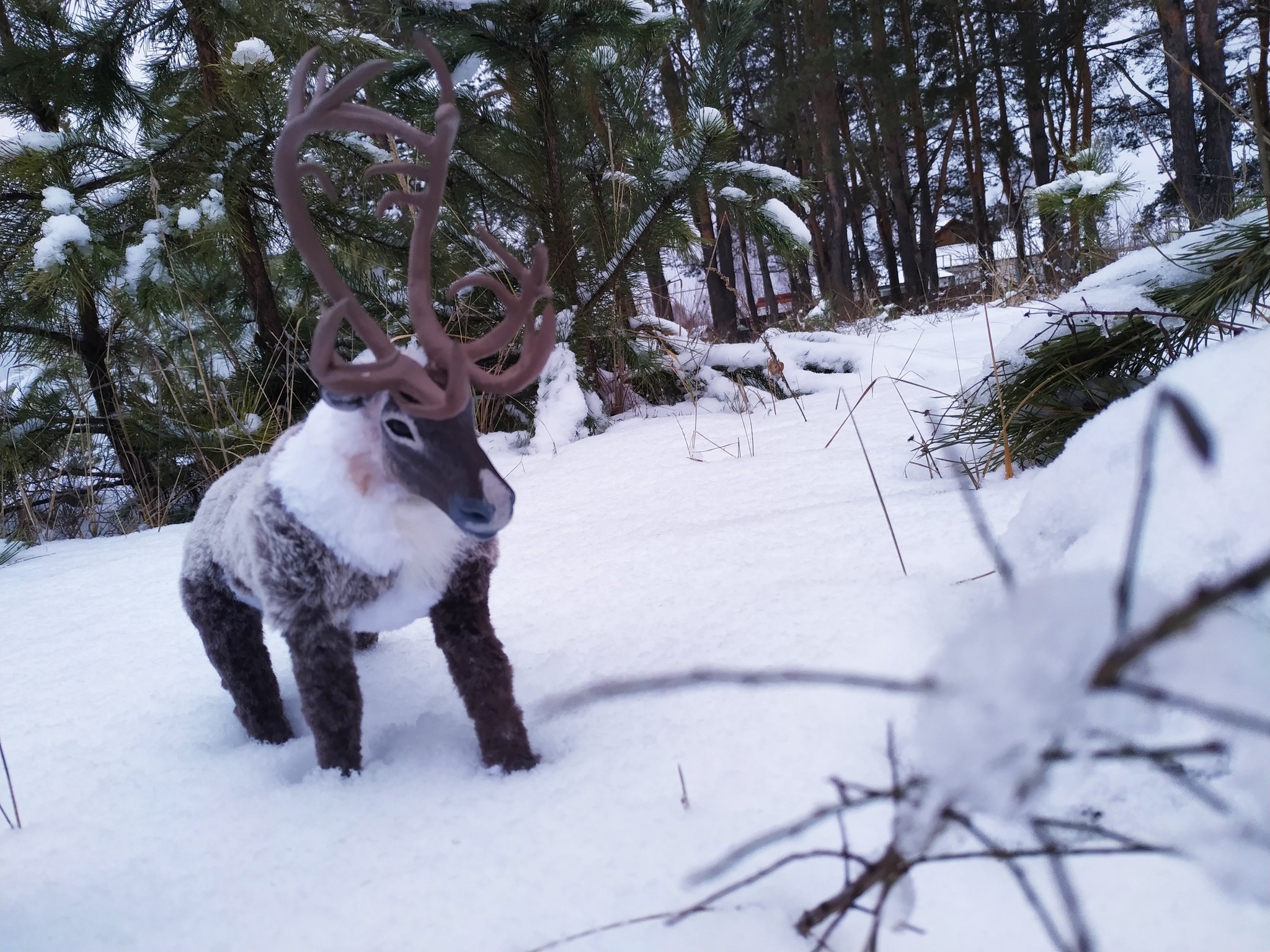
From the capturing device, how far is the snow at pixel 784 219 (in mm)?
3743

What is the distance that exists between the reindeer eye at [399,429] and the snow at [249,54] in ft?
8.40

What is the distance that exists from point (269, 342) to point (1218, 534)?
12.6 feet

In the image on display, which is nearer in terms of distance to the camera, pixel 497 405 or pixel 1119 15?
pixel 497 405

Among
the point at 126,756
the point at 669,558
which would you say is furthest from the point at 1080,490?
the point at 126,756

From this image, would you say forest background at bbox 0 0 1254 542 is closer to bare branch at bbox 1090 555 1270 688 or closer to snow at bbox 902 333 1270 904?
snow at bbox 902 333 1270 904

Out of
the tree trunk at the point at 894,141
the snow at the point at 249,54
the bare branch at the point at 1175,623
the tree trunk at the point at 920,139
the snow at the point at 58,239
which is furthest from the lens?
the tree trunk at the point at 920,139

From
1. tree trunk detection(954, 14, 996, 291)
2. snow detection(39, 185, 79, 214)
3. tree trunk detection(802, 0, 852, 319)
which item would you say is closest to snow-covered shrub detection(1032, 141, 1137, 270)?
tree trunk detection(802, 0, 852, 319)

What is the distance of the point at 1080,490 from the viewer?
3.32ft

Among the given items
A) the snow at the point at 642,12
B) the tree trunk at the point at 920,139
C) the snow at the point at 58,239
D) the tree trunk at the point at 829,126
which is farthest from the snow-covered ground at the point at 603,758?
the tree trunk at the point at 920,139

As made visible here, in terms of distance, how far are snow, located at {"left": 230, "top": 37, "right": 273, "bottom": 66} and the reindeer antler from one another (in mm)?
2070

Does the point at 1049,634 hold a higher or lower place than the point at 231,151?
lower

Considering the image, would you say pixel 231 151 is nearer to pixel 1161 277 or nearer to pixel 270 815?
pixel 270 815

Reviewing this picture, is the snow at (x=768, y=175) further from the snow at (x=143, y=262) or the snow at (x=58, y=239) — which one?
the snow at (x=58, y=239)

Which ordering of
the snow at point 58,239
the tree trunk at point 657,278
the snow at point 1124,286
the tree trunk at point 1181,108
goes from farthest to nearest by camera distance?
the tree trunk at point 1181,108
the tree trunk at point 657,278
the snow at point 58,239
the snow at point 1124,286
